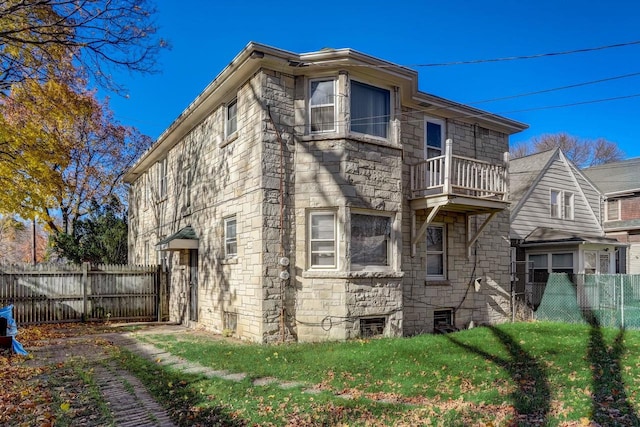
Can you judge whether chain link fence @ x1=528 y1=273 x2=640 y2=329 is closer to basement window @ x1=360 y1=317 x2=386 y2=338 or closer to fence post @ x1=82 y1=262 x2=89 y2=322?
basement window @ x1=360 y1=317 x2=386 y2=338

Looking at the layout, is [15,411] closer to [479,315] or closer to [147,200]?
[479,315]

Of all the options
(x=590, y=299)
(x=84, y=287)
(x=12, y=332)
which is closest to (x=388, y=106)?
(x=590, y=299)

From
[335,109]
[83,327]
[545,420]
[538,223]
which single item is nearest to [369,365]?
→ [545,420]

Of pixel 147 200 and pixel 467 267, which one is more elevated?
pixel 147 200

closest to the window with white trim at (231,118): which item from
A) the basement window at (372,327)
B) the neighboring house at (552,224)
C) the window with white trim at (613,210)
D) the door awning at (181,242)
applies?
the door awning at (181,242)

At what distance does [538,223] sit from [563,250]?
152 cm

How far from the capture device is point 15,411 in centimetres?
533

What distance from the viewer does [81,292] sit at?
1377 cm

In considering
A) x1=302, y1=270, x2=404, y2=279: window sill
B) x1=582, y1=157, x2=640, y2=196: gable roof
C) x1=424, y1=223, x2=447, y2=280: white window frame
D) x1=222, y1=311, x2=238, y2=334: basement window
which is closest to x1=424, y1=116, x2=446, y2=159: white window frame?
x1=424, y1=223, x2=447, y2=280: white window frame

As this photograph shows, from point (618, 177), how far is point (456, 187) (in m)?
16.3

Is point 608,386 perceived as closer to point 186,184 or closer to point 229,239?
point 229,239

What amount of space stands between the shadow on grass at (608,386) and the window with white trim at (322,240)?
5.14m

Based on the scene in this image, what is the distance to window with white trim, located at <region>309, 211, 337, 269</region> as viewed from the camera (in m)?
9.97

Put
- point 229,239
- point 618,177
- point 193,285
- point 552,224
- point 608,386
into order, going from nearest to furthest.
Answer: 1. point 608,386
2. point 229,239
3. point 193,285
4. point 552,224
5. point 618,177
